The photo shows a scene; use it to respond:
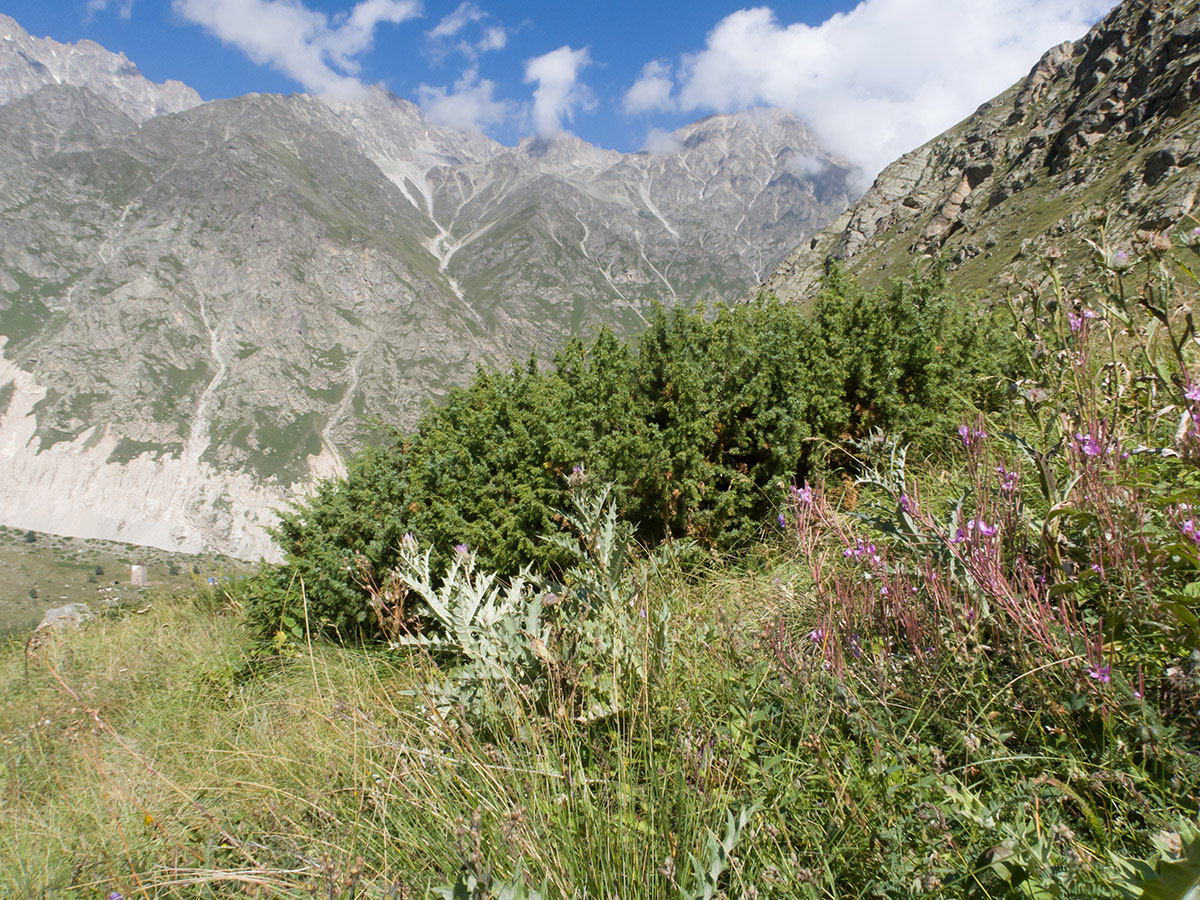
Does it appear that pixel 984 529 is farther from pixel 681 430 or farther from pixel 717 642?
pixel 681 430

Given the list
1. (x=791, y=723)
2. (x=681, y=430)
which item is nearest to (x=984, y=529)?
(x=791, y=723)

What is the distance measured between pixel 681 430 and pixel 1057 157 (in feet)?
409

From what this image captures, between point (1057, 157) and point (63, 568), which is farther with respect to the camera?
point (63, 568)

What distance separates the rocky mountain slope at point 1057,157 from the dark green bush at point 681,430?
5614cm

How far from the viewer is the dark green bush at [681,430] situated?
5719mm

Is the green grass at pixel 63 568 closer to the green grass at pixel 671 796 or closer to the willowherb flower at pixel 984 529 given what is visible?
the green grass at pixel 671 796

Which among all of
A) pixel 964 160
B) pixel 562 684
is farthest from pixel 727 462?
pixel 964 160

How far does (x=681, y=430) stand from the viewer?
19.1 ft

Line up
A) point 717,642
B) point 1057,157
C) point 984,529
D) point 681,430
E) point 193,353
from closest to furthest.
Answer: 1. point 984,529
2. point 717,642
3. point 681,430
4. point 1057,157
5. point 193,353

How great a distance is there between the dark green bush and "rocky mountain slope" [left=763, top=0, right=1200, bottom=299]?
184 feet

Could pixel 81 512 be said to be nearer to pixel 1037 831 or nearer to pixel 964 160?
pixel 1037 831

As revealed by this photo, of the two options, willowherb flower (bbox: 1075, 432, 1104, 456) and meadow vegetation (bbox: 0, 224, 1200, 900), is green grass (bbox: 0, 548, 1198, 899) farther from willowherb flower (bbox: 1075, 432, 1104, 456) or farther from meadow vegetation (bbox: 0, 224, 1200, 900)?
willowherb flower (bbox: 1075, 432, 1104, 456)

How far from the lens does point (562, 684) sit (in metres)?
2.44

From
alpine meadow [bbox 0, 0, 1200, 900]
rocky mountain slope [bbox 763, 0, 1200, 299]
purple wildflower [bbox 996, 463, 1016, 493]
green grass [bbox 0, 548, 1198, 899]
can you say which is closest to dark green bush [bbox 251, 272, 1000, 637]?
alpine meadow [bbox 0, 0, 1200, 900]
